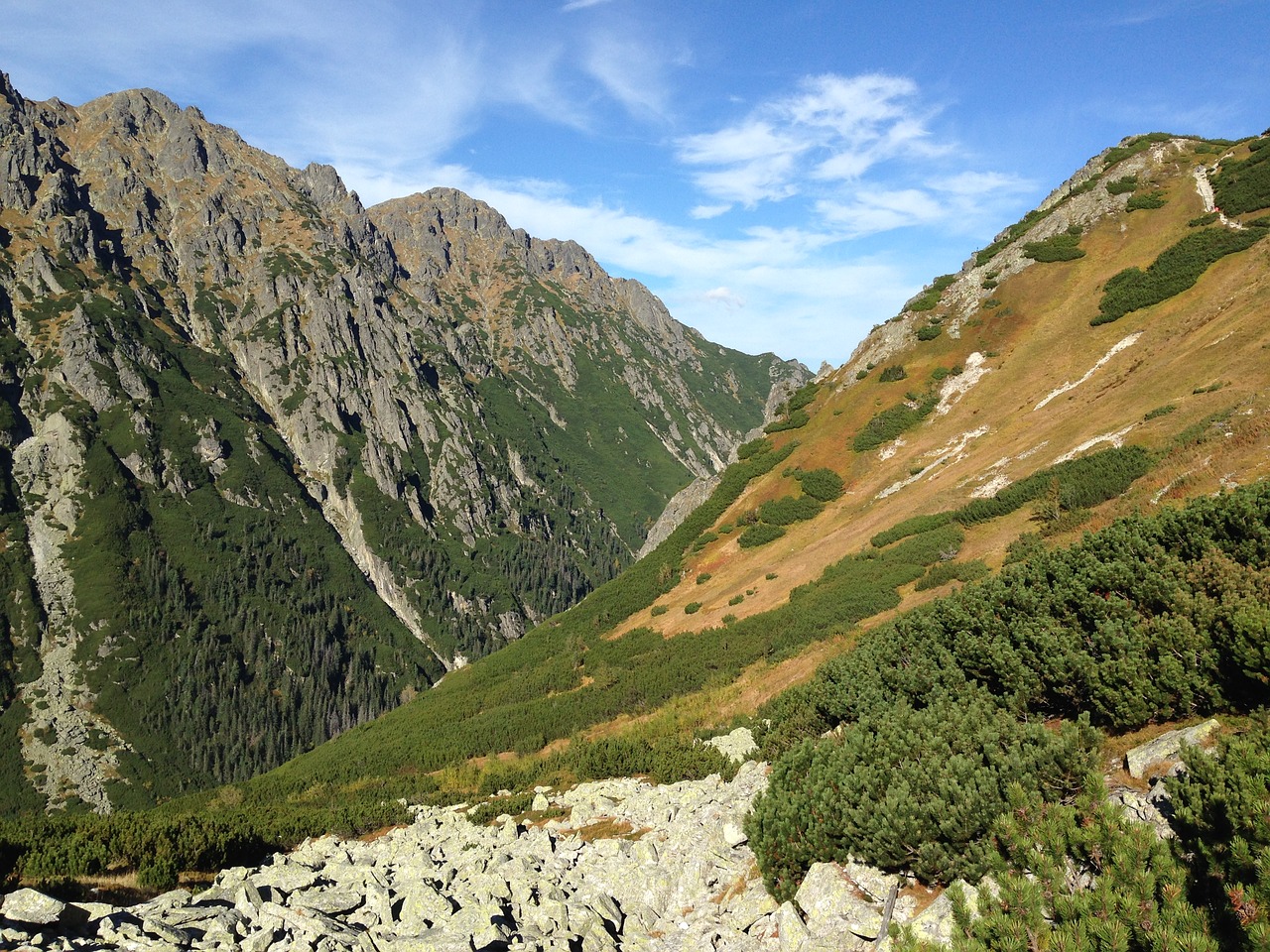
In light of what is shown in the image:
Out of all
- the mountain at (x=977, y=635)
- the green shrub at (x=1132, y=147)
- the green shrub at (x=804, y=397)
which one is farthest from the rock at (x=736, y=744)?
the green shrub at (x=1132, y=147)

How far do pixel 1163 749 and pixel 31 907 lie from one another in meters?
16.2

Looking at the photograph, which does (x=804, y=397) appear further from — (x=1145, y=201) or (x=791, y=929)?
(x=791, y=929)

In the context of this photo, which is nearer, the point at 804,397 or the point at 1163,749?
the point at 1163,749

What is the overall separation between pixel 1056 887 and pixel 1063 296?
177ft

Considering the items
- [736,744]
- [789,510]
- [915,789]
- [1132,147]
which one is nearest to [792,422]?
[789,510]

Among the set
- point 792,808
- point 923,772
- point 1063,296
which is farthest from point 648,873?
point 1063,296

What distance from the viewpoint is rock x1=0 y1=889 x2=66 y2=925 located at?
33.0ft

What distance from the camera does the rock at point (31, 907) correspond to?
10070 millimetres

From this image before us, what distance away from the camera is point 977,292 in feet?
186

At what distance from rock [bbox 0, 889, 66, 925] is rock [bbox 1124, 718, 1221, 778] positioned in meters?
15.5

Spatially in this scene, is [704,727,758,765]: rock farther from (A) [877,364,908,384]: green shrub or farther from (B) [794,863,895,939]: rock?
(A) [877,364,908,384]: green shrub

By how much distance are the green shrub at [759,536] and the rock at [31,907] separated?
42.3 metres

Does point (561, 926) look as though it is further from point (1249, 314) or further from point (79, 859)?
point (1249, 314)

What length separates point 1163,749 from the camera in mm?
8797
